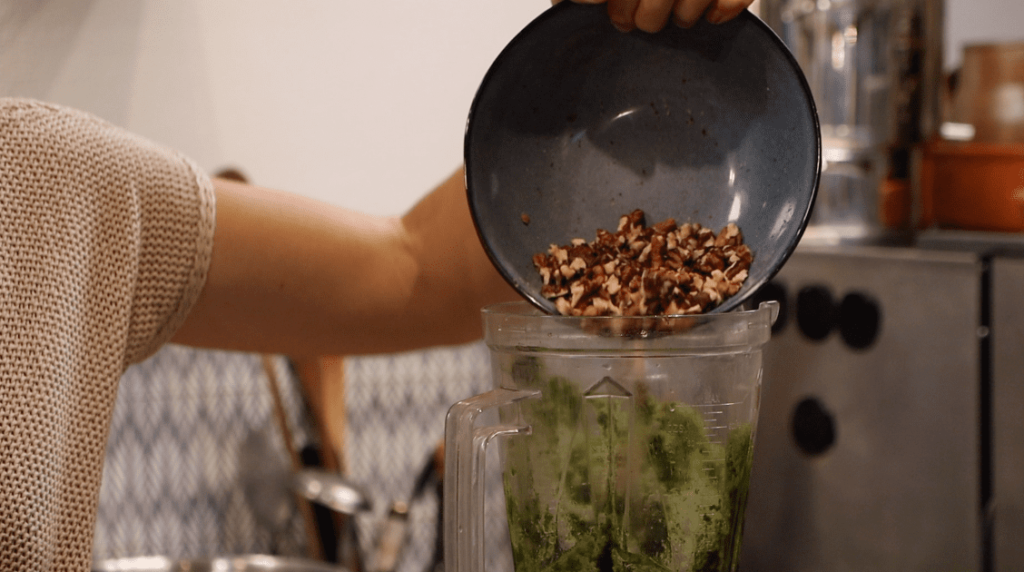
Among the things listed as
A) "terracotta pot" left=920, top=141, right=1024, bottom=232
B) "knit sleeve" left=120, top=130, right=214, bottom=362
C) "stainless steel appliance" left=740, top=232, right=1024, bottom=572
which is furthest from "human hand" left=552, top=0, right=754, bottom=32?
"terracotta pot" left=920, top=141, right=1024, bottom=232

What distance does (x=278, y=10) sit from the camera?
Answer: 81cm

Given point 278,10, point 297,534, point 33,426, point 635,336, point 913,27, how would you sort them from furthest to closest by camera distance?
1. point 297,534
2. point 913,27
3. point 278,10
4. point 33,426
5. point 635,336

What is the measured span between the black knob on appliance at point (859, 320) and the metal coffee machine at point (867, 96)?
0.35 feet

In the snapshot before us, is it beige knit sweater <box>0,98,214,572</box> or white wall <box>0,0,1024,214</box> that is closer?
beige knit sweater <box>0,98,214,572</box>

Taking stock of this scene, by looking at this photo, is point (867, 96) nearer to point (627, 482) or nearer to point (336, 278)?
point (336, 278)

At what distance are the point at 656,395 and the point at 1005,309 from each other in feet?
1.98

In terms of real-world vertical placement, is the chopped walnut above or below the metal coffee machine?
below

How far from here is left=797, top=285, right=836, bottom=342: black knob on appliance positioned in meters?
0.97

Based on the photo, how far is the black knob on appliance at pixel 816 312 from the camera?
97 cm

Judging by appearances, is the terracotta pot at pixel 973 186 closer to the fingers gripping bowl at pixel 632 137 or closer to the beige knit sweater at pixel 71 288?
the fingers gripping bowl at pixel 632 137

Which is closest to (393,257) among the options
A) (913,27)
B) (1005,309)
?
(1005,309)

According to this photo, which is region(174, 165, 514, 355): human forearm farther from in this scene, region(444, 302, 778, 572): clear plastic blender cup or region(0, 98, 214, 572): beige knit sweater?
region(444, 302, 778, 572): clear plastic blender cup

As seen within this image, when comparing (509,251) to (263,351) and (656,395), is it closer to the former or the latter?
(656,395)

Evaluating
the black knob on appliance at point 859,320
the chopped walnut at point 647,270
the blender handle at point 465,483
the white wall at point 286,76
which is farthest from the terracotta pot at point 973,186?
the blender handle at point 465,483
